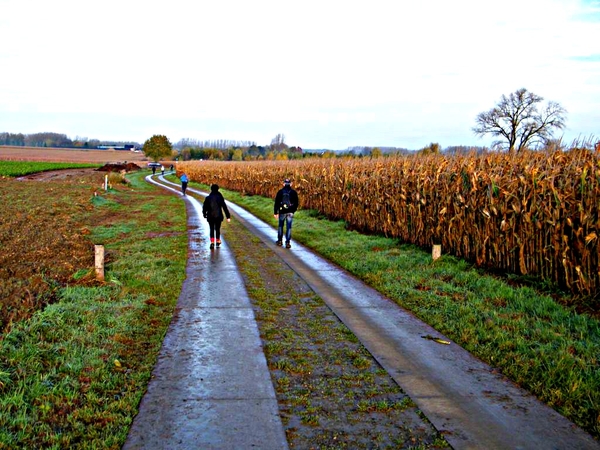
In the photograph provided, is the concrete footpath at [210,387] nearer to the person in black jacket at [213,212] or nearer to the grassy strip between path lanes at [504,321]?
the grassy strip between path lanes at [504,321]

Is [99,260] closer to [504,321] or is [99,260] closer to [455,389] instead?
[455,389]

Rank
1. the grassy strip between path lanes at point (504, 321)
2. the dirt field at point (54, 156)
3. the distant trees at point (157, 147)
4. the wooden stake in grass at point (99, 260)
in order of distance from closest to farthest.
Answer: the grassy strip between path lanes at point (504, 321)
the wooden stake in grass at point (99, 260)
the dirt field at point (54, 156)
the distant trees at point (157, 147)

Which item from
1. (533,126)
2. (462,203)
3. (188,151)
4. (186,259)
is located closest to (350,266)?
(462,203)

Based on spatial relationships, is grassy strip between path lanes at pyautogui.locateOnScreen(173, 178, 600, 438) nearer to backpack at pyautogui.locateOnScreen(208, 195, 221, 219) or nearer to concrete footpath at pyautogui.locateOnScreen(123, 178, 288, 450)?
concrete footpath at pyautogui.locateOnScreen(123, 178, 288, 450)

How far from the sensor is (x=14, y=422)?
466cm

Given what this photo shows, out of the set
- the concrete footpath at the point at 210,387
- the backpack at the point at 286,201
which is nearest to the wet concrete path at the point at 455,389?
the concrete footpath at the point at 210,387

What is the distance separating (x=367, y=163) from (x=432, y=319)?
13654 mm

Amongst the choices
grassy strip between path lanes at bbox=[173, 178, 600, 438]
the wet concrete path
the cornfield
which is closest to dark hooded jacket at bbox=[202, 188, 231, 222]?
grassy strip between path lanes at bbox=[173, 178, 600, 438]

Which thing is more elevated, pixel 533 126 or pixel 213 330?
pixel 533 126

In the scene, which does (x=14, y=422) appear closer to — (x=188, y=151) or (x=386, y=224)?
(x=386, y=224)

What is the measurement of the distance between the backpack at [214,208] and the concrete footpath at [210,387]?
6.16 m

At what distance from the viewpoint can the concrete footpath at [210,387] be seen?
4.53 metres

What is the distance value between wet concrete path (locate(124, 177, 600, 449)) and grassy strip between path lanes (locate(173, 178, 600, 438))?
0.24 m

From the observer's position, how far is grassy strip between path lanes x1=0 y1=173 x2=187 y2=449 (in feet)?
15.2
